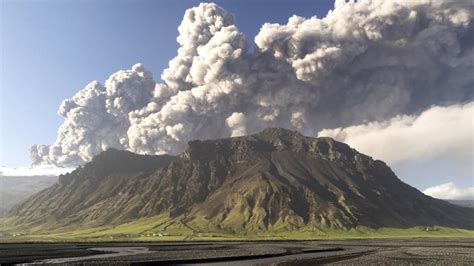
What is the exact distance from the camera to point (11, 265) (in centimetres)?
11081

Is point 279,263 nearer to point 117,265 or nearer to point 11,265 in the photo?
point 117,265

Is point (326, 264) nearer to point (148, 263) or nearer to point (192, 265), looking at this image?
point (192, 265)

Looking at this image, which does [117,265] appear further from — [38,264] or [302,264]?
Result: [302,264]

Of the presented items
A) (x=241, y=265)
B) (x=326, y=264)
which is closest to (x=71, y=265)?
(x=241, y=265)

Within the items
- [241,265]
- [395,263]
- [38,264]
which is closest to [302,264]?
[241,265]

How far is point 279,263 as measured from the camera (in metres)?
115

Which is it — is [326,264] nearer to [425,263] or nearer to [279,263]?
[279,263]

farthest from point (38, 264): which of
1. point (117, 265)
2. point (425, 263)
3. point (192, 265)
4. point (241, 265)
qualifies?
point (425, 263)

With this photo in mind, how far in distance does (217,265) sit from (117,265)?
23.7m

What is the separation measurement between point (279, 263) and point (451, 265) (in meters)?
40.2

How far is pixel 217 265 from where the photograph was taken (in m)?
113

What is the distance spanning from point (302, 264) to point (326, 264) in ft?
19.0

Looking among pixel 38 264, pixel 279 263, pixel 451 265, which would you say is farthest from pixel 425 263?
pixel 38 264

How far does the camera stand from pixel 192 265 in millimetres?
110875
